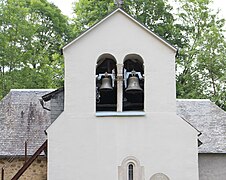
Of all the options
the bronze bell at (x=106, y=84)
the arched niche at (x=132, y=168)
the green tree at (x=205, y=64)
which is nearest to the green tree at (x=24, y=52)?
the green tree at (x=205, y=64)

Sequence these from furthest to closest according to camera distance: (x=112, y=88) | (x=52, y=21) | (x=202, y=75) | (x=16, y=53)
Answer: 1. (x=52, y=21)
2. (x=202, y=75)
3. (x=16, y=53)
4. (x=112, y=88)

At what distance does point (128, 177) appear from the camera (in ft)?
35.6

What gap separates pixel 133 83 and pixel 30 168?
5625 millimetres

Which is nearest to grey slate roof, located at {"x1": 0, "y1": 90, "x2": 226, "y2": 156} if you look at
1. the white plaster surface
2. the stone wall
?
the white plaster surface

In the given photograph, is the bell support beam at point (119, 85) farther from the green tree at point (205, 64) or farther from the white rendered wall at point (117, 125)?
the green tree at point (205, 64)

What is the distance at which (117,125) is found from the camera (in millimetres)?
10938

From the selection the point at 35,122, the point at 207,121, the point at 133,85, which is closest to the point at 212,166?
the point at 207,121

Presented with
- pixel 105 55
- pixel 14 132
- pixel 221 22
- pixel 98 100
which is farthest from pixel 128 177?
pixel 221 22

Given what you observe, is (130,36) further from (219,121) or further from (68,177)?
(219,121)

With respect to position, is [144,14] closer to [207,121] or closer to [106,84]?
[207,121]

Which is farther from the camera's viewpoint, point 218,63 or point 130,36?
point 218,63

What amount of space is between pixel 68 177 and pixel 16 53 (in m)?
15.4

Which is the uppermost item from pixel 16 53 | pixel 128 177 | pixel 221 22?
pixel 221 22

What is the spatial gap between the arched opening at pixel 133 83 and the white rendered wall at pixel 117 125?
405mm
